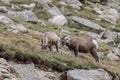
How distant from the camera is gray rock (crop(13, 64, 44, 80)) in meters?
16.9

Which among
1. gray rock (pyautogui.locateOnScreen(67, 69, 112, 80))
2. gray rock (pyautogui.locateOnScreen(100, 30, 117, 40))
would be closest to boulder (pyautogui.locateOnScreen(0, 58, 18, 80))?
gray rock (pyautogui.locateOnScreen(67, 69, 112, 80))

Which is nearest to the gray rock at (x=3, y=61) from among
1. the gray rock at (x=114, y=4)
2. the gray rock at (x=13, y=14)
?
the gray rock at (x=13, y=14)

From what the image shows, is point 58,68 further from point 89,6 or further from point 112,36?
point 89,6

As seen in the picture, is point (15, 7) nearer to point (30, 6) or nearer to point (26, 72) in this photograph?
point (30, 6)

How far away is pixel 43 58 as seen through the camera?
20.0 meters

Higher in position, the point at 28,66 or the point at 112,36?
the point at 28,66

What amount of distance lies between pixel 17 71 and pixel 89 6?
2706 inches

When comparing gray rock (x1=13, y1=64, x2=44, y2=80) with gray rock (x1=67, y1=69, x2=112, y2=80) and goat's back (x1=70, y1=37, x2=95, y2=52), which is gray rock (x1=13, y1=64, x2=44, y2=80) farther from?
goat's back (x1=70, y1=37, x2=95, y2=52)

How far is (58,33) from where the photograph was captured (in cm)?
4647

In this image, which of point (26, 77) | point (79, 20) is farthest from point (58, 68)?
point (79, 20)

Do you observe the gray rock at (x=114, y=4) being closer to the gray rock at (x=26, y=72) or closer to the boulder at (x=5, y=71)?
the gray rock at (x=26, y=72)

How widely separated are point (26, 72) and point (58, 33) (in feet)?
95.7

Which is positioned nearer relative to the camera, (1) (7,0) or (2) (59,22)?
(2) (59,22)

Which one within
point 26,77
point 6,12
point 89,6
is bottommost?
point 89,6
